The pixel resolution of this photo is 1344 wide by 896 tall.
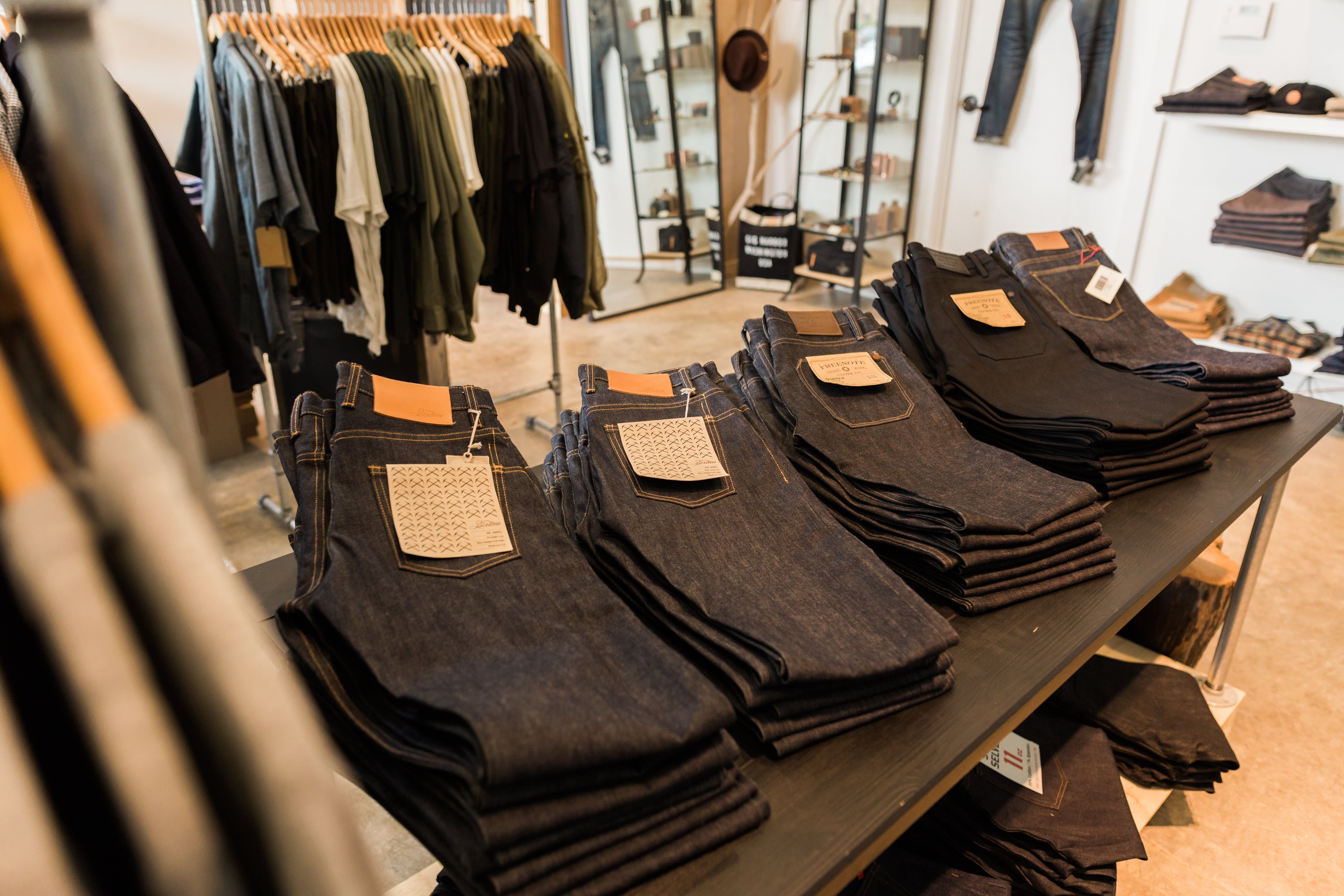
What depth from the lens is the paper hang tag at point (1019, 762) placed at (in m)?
1.38

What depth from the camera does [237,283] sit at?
2.38 metres

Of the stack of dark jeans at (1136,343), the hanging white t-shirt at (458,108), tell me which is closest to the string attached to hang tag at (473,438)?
the stack of dark jeans at (1136,343)

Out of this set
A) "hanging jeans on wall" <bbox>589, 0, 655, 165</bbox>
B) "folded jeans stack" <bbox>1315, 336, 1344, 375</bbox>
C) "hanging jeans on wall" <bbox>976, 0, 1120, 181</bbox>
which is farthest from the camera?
"hanging jeans on wall" <bbox>589, 0, 655, 165</bbox>

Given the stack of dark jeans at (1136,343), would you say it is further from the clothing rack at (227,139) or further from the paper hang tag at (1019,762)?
the clothing rack at (227,139)

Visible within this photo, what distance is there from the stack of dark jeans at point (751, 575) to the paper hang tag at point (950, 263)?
0.62 meters

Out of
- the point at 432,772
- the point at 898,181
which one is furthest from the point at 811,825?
the point at 898,181

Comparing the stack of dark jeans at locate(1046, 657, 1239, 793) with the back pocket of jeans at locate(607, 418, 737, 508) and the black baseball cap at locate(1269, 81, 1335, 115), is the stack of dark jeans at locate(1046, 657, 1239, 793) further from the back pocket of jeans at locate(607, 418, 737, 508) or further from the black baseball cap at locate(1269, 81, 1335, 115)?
the black baseball cap at locate(1269, 81, 1335, 115)

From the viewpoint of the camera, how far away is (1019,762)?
1423mm

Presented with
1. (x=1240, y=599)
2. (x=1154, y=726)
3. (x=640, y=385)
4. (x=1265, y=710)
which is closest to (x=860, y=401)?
(x=640, y=385)

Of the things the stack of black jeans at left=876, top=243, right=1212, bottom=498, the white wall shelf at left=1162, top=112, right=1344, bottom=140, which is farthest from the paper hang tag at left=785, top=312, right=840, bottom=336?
the white wall shelf at left=1162, top=112, right=1344, bottom=140

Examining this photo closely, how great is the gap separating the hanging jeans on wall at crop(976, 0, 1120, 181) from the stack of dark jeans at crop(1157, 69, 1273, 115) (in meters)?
0.67

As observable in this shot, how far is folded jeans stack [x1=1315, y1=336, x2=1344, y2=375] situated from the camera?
3367 millimetres

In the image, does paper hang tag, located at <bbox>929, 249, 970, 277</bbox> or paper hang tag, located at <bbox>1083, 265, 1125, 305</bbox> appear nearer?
paper hang tag, located at <bbox>929, 249, 970, 277</bbox>

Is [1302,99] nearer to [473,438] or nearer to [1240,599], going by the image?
[1240,599]
